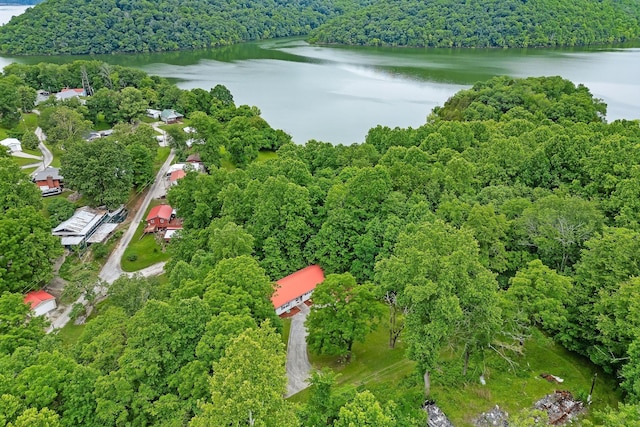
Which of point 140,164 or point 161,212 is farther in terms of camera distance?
point 140,164

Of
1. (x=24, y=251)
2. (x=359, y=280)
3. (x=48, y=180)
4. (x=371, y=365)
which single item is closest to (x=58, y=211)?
(x=48, y=180)

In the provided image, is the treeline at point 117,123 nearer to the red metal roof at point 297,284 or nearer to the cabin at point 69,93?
the cabin at point 69,93

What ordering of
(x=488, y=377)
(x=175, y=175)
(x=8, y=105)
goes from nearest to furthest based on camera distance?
(x=488, y=377)
(x=175, y=175)
(x=8, y=105)

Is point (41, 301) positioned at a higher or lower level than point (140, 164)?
lower

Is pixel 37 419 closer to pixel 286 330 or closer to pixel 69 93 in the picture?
pixel 286 330

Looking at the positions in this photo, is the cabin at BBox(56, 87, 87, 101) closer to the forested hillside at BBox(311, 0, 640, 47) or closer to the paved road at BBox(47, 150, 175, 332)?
the paved road at BBox(47, 150, 175, 332)

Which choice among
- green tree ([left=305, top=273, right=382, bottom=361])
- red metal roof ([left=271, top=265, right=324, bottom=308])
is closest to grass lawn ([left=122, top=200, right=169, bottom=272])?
red metal roof ([left=271, top=265, right=324, bottom=308])
